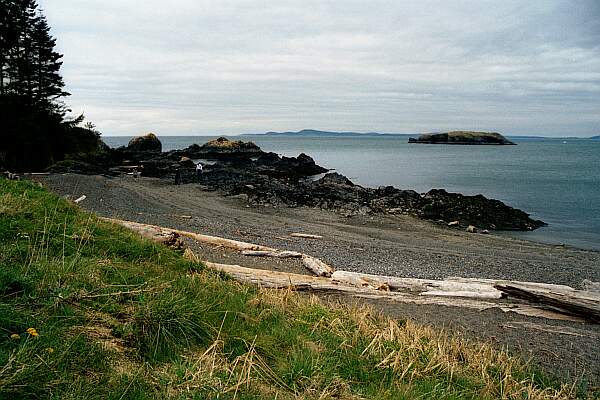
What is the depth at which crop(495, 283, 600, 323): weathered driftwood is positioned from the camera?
8.02 metres

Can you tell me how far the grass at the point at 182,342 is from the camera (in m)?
3.28

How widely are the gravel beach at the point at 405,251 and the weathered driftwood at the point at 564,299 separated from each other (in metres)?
0.27

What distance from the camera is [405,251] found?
15.6m

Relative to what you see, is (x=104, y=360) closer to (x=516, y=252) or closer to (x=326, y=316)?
(x=326, y=316)

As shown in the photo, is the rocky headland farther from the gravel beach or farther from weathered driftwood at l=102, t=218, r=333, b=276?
weathered driftwood at l=102, t=218, r=333, b=276

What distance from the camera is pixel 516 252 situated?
17.8 meters

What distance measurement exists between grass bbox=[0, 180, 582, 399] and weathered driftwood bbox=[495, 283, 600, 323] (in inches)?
125

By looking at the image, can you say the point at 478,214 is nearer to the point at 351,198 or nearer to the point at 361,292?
the point at 351,198

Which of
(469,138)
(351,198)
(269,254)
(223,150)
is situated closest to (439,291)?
(269,254)

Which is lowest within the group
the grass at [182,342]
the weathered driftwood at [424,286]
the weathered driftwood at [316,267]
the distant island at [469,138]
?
the weathered driftwood at [424,286]

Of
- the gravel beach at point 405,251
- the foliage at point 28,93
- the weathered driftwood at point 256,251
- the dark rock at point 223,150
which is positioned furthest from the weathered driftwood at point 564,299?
the dark rock at point 223,150

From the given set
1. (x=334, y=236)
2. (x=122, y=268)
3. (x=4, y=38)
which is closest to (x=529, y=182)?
(x=334, y=236)

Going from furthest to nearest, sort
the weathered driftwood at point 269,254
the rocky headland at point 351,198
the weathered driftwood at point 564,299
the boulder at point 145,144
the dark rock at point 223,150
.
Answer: the dark rock at point 223,150 < the boulder at point 145,144 < the rocky headland at point 351,198 < the weathered driftwood at point 269,254 < the weathered driftwood at point 564,299

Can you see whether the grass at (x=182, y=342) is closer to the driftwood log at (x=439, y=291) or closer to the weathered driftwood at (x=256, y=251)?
the driftwood log at (x=439, y=291)
